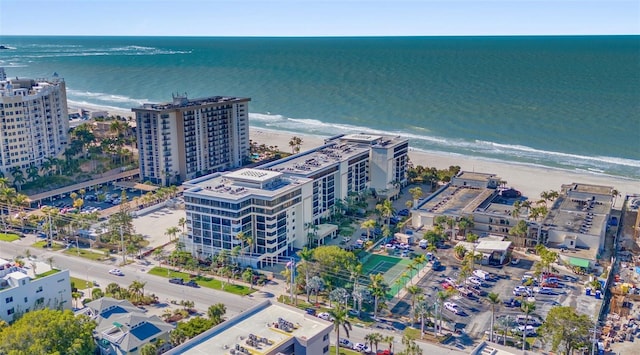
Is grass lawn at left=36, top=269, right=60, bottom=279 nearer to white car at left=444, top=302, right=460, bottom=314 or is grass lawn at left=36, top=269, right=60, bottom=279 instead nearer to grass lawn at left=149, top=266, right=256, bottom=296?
grass lawn at left=149, top=266, right=256, bottom=296

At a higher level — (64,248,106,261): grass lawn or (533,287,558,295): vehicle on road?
(64,248,106,261): grass lawn

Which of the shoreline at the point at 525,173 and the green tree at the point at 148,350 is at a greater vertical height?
the green tree at the point at 148,350

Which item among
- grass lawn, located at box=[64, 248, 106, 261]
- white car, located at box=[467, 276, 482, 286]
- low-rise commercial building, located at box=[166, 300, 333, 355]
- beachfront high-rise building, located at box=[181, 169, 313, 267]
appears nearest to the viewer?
low-rise commercial building, located at box=[166, 300, 333, 355]

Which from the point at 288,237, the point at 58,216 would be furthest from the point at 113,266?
the point at 288,237

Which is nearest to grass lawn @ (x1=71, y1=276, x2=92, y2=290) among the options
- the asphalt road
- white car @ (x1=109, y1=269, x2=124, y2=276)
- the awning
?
the asphalt road

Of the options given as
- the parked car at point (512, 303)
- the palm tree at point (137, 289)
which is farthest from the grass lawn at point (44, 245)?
the parked car at point (512, 303)

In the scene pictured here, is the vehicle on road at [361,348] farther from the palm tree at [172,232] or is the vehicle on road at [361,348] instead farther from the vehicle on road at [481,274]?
the palm tree at [172,232]
